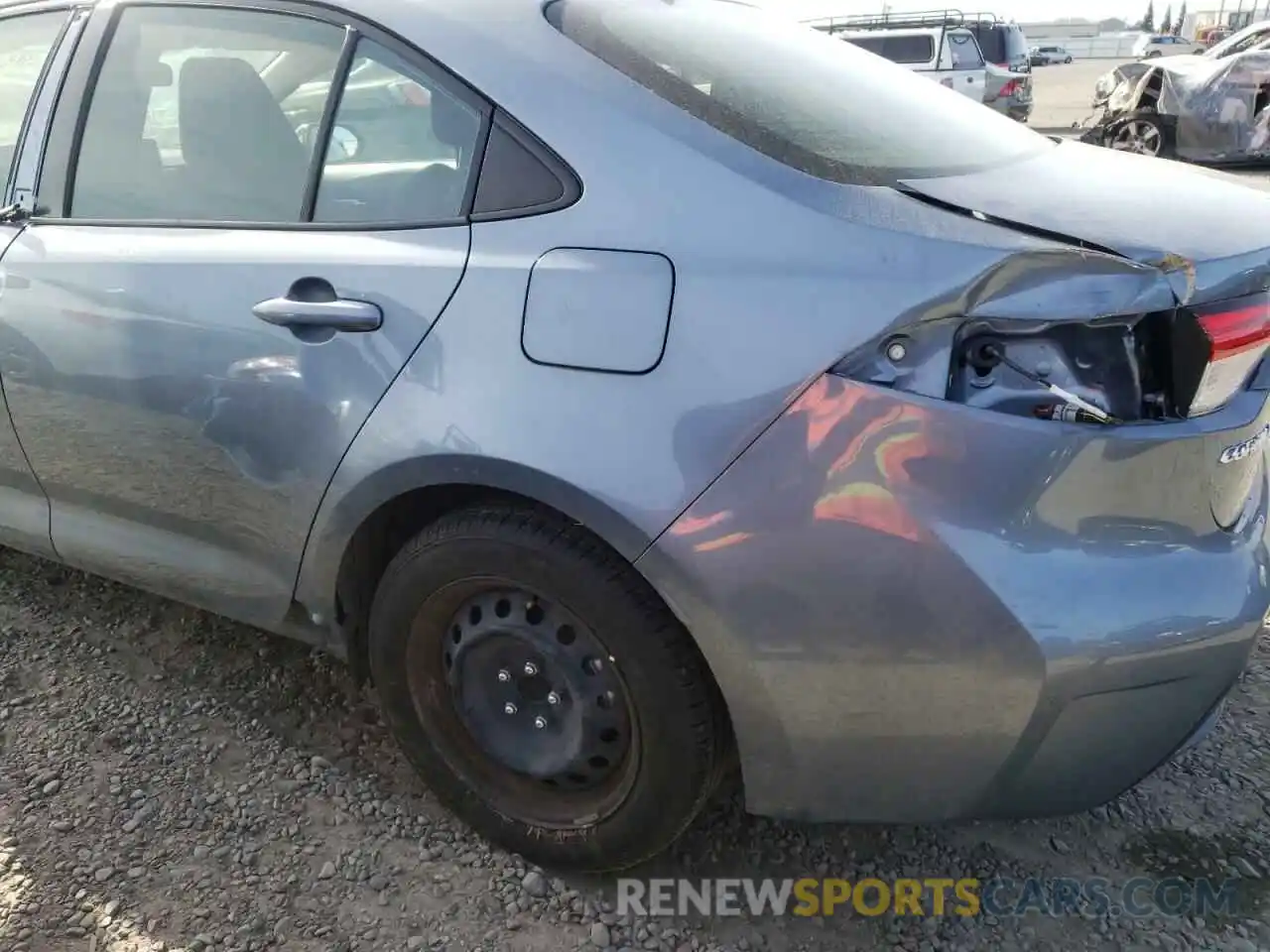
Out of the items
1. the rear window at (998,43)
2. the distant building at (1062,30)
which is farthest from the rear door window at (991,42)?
the distant building at (1062,30)

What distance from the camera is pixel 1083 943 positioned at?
1.87 meters

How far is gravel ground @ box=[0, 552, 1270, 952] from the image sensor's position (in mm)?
1920

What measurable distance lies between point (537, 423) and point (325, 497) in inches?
20.5

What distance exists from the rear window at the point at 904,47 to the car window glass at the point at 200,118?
16.4 meters

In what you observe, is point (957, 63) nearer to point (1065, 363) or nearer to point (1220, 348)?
point (1220, 348)

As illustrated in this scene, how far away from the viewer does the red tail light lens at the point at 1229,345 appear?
1.52 metres

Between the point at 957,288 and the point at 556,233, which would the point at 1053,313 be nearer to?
the point at 957,288

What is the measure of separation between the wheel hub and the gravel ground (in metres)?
0.27

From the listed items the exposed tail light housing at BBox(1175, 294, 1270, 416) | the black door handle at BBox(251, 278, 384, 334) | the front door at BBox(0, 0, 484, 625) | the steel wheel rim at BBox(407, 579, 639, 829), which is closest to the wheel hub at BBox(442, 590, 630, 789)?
the steel wheel rim at BBox(407, 579, 639, 829)

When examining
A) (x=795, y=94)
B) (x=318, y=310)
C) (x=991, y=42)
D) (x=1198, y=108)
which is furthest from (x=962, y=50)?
(x=318, y=310)

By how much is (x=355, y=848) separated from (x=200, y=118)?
1.53m

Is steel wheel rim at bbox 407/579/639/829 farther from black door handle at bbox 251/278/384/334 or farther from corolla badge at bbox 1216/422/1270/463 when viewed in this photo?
corolla badge at bbox 1216/422/1270/463

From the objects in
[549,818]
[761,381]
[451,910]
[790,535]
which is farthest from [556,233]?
[451,910]

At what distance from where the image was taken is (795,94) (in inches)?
76.0
